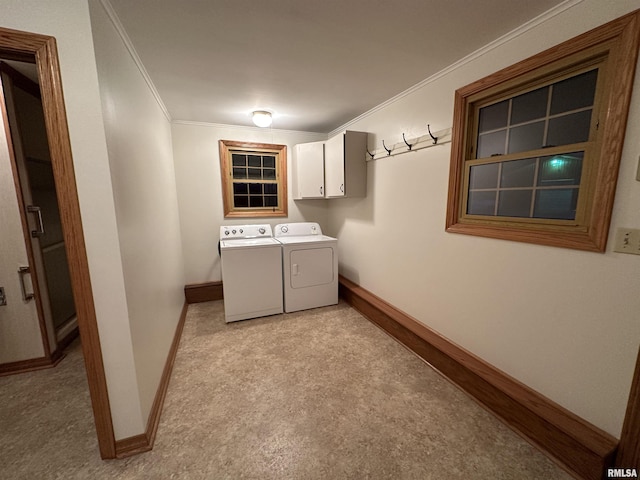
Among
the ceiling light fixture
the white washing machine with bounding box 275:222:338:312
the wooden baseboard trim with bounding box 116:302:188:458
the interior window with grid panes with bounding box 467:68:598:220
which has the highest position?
the ceiling light fixture

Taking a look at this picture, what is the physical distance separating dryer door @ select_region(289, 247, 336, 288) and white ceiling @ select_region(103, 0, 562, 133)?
171 centimetres

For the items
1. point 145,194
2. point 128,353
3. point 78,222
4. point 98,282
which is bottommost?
point 128,353

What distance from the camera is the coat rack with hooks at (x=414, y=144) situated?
2094mm

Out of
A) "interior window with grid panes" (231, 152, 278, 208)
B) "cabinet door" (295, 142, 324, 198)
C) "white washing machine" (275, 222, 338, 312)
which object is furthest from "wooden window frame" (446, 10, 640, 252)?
"interior window with grid panes" (231, 152, 278, 208)

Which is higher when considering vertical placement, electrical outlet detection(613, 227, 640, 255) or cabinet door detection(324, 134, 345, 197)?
cabinet door detection(324, 134, 345, 197)

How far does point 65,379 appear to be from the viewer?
6.51 ft

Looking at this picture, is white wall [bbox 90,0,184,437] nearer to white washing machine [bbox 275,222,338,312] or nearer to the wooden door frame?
the wooden door frame

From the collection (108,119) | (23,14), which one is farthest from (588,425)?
(23,14)

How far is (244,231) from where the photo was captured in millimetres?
3473

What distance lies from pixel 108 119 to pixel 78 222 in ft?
1.67

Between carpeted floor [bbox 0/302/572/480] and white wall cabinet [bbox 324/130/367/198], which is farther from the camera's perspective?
white wall cabinet [bbox 324/130/367/198]

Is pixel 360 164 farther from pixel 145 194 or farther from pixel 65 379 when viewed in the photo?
pixel 65 379

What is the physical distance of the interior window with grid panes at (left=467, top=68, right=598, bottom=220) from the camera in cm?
139

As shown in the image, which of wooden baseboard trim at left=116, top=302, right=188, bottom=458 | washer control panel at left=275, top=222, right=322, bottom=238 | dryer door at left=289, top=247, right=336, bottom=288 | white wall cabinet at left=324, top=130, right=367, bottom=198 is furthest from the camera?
washer control panel at left=275, top=222, right=322, bottom=238
